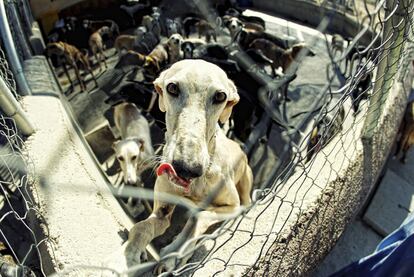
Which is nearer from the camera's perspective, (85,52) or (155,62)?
(155,62)

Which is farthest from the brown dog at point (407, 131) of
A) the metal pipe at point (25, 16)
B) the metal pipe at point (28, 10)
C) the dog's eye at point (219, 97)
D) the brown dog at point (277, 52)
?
the metal pipe at point (28, 10)

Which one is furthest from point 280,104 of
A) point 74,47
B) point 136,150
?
point 74,47

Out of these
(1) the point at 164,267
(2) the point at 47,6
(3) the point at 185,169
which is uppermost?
(3) the point at 185,169

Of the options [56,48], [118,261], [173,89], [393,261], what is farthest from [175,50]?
[393,261]

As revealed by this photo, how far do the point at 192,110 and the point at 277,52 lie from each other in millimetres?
4541

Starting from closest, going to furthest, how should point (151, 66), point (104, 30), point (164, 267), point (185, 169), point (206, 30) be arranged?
point (185, 169) < point (164, 267) < point (151, 66) < point (104, 30) < point (206, 30)

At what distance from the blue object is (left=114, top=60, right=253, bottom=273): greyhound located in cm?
101

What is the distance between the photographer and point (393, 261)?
2.87 meters

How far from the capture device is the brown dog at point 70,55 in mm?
6863

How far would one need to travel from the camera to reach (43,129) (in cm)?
387

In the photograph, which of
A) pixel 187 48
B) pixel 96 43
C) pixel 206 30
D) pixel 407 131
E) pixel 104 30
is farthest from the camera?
pixel 206 30

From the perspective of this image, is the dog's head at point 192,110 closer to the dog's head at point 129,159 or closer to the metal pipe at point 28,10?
the dog's head at point 129,159

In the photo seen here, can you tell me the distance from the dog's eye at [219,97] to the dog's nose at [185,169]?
0.56 m

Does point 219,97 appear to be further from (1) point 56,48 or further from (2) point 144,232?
(1) point 56,48
